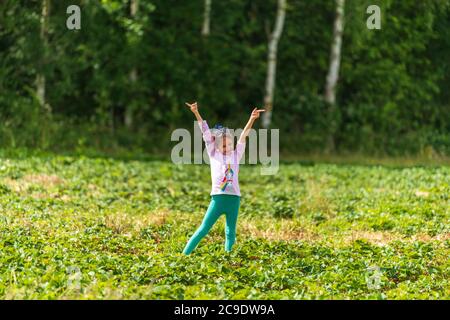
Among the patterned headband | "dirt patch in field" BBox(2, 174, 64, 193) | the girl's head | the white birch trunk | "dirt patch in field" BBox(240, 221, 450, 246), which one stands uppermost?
the white birch trunk

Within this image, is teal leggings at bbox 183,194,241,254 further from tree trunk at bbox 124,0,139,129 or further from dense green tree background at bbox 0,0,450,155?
tree trunk at bbox 124,0,139,129

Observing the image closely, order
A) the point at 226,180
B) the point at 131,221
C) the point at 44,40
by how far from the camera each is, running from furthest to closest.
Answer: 1. the point at 44,40
2. the point at 131,221
3. the point at 226,180

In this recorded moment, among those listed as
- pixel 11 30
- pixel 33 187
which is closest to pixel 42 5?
pixel 11 30

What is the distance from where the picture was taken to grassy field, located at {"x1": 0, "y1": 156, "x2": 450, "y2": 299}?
962 centimetres

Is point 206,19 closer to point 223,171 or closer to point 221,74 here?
point 221,74

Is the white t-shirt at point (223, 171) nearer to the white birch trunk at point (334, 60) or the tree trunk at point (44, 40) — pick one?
the tree trunk at point (44, 40)

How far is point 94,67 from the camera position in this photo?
1080 inches

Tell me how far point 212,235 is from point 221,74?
16527mm

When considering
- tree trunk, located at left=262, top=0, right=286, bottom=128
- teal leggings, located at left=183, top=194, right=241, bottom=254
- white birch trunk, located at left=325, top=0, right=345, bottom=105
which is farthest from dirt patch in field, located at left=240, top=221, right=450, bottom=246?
white birch trunk, located at left=325, top=0, right=345, bottom=105

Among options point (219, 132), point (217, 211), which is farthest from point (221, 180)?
point (219, 132)

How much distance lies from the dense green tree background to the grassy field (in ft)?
19.3

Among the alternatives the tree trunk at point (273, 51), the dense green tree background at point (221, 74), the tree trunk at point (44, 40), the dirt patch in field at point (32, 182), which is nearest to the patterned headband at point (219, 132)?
the dirt patch in field at point (32, 182)

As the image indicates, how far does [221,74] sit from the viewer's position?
29.1 meters

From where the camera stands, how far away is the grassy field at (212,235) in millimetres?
9625
